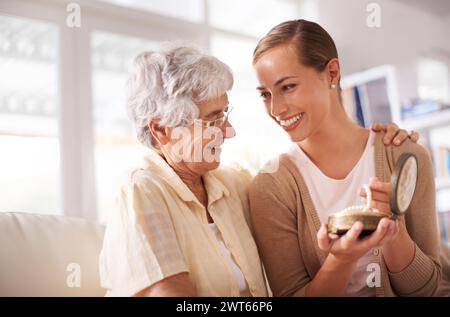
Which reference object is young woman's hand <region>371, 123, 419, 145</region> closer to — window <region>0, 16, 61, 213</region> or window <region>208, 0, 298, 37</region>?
window <region>0, 16, 61, 213</region>

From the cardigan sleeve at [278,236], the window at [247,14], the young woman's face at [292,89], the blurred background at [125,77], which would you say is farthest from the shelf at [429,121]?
the cardigan sleeve at [278,236]

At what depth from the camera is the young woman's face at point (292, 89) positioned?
1322mm

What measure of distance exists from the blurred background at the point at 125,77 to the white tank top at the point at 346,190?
0.70 meters

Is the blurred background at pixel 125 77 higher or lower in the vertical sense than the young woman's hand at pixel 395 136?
higher

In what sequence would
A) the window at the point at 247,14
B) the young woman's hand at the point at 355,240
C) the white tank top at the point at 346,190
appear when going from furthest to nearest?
the window at the point at 247,14 < the white tank top at the point at 346,190 < the young woman's hand at the point at 355,240

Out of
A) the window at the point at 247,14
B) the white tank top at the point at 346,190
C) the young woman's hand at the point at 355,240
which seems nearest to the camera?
the young woman's hand at the point at 355,240

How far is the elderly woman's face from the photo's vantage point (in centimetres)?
124

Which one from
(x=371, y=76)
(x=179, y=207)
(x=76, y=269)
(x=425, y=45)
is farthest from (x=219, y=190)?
(x=425, y=45)

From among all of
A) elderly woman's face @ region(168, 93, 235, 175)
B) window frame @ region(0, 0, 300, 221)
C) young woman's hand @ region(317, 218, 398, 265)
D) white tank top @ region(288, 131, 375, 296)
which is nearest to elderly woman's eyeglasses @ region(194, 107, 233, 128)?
elderly woman's face @ region(168, 93, 235, 175)

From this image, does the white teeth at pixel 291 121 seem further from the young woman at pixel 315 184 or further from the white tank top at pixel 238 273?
the white tank top at pixel 238 273

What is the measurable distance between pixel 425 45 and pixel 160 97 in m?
2.57

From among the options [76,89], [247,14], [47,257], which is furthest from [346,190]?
[247,14]

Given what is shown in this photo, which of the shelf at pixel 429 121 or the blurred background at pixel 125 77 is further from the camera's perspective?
the shelf at pixel 429 121

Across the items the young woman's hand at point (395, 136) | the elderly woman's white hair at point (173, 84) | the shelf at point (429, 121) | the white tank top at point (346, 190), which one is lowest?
the white tank top at point (346, 190)
